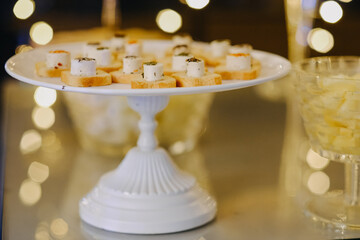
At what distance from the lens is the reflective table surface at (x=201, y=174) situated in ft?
3.67

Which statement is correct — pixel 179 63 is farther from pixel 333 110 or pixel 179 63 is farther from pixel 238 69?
pixel 333 110

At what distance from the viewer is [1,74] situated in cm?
416

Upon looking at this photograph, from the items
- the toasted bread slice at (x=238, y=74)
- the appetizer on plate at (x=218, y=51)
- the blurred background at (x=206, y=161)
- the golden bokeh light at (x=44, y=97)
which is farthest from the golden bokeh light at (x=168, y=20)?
the toasted bread slice at (x=238, y=74)

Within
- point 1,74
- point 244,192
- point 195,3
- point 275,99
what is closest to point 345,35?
point 195,3

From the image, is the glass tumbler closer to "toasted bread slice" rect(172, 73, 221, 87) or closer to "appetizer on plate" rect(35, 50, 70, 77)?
"toasted bread slice" rect(172, 73, 221, 87)

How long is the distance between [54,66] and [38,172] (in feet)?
0.92

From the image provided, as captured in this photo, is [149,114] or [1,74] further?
[1,74]

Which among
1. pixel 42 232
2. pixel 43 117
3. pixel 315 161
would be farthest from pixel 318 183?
pixel 43 117

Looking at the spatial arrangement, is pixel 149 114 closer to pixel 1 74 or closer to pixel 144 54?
pixel 144 54

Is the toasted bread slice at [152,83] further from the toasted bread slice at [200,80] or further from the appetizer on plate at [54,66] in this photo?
the appetizer on plate at [54,66]

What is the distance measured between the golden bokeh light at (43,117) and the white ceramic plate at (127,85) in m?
0.28

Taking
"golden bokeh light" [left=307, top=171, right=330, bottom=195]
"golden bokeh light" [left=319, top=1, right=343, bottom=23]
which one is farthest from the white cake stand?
"golden bokeh light" [left=319, top=1, right=343, bottom=23]

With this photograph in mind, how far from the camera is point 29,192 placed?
1.27 metres

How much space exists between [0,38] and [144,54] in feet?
10.6
